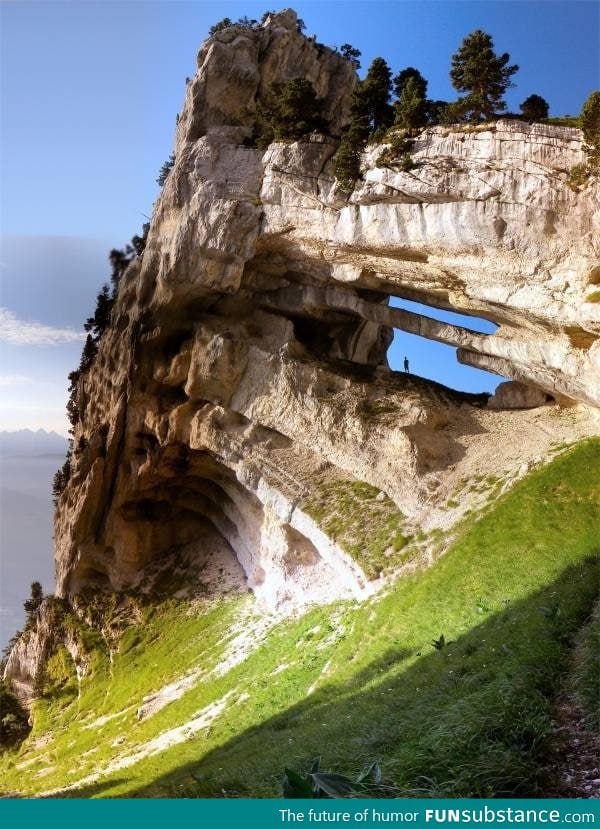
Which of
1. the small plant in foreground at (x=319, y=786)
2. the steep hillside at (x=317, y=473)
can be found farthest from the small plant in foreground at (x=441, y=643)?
the small plant in foreground at (x=319, y=786)

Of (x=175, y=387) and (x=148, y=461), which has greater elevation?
(x=175, y=387)

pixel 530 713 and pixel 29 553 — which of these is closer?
pixel 530 713

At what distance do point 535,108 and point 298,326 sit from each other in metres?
21.5

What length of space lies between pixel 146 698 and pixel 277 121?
120ft

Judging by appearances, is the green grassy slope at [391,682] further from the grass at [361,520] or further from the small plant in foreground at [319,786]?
the grass at [361,520]

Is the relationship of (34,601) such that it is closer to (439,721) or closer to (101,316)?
(101,316)

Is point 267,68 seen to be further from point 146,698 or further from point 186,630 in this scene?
point 146,698

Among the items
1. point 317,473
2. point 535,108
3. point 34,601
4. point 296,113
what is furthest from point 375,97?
point 34,601

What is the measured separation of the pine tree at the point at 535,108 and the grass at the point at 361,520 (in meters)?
20.8

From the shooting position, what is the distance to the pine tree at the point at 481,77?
3002 centimetres

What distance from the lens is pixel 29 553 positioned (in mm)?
192000

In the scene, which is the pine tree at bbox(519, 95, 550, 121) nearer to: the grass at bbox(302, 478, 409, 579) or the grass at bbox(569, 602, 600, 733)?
the grass at bbox(302, 478, 409, 579)

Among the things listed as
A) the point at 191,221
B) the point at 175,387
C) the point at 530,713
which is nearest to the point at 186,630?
the point at 175,387

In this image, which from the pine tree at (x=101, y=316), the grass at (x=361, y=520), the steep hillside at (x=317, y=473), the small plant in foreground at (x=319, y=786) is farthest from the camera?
the pine tree at (x=101, y=316)
